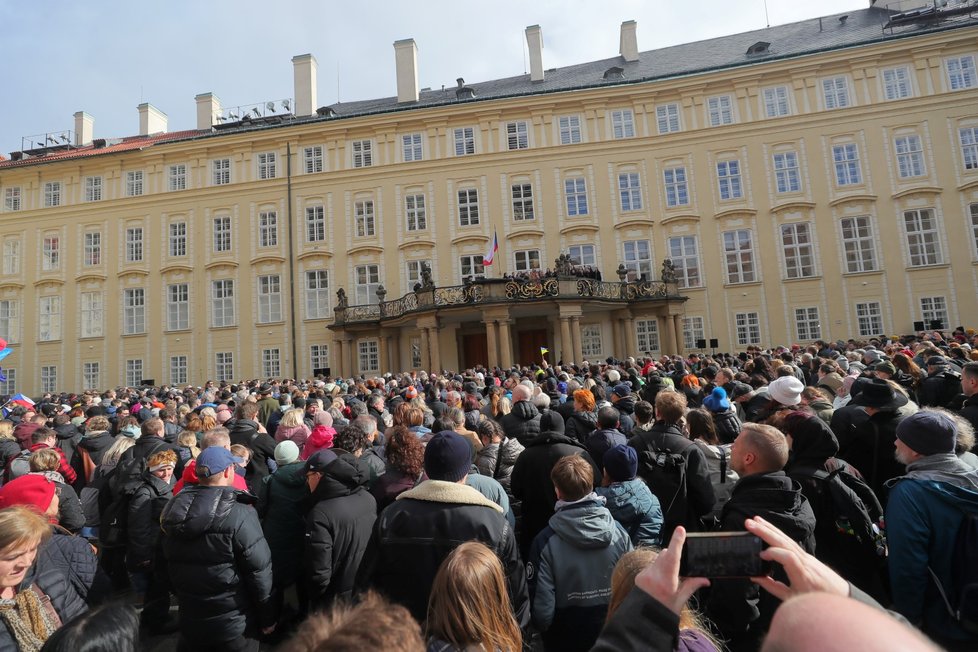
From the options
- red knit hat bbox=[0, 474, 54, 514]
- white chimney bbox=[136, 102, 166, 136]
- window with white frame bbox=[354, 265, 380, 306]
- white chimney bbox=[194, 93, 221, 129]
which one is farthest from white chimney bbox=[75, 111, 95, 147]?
red knit hat bbox=[0, 474, 54, 514]

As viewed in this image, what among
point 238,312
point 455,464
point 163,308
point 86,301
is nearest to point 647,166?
point 238,312

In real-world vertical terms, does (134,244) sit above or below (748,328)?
above

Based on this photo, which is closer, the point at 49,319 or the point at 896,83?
the point at 896,83

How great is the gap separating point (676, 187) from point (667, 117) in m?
3.73

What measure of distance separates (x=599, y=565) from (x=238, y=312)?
3159cm

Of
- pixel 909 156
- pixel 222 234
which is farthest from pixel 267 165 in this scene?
pixel 909 156

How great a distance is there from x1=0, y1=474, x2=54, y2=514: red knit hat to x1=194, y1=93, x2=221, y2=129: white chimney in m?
37.6

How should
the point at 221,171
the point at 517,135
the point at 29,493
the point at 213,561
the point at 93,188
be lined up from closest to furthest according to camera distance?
the point at 213,561
the point at 29,493
the point at 517,135
the point at 221,171
the point at 93,188

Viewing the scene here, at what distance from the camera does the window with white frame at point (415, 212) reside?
30.9 metres

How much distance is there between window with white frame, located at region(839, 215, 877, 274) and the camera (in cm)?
2736

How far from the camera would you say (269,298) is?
31.3 metres

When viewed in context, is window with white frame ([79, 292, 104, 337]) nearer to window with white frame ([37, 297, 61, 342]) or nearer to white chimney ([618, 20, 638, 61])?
window with white frame ([37, 297, 61, 342])

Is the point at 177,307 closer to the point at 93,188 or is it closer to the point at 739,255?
the point at 93,188

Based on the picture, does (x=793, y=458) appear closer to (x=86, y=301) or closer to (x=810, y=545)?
(x=810, y=545)
